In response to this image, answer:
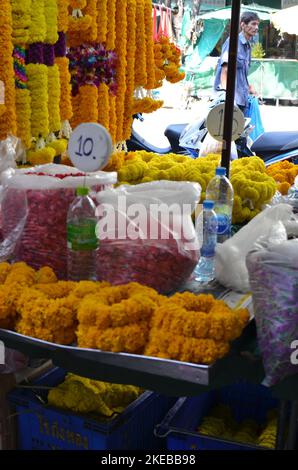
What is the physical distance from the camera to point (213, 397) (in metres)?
1.88

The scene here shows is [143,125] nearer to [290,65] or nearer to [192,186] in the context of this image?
[290,65]

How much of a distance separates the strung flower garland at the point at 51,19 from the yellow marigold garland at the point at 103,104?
0.56 metres

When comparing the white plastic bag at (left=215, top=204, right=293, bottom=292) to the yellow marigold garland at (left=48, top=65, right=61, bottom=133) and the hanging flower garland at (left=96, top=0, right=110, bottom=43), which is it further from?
the hanging flower garland at (left=96, top=0, right=110, bottom=43)

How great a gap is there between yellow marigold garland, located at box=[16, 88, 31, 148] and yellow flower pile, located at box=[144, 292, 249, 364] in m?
1.25

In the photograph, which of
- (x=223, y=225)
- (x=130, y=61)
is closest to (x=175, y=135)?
(x=130, y=61)

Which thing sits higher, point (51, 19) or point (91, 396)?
point (51, 19)

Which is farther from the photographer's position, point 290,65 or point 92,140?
point 290,65

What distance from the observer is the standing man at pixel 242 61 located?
487 centimetres

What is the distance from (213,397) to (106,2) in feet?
6.40

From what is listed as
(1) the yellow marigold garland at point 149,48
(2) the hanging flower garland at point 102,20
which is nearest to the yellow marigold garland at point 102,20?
(2) the hanging flower garland at point 102,20

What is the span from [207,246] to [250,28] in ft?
12.9

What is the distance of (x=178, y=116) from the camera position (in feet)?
35.8

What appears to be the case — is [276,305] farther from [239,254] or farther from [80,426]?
[80,426]
